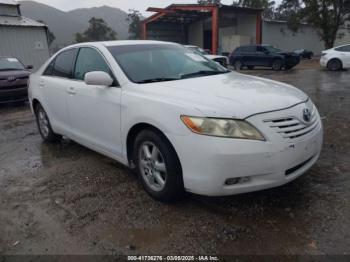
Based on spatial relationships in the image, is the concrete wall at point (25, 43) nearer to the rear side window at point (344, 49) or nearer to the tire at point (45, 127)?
the tire at point (45, 127)

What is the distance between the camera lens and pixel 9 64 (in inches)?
413

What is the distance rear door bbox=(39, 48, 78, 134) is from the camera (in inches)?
178

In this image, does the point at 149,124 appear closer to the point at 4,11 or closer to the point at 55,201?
the point at 55,201

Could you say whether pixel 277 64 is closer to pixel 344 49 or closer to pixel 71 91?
pixel 344 49

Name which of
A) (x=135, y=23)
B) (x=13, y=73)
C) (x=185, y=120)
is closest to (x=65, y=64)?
(x=185, y=120)

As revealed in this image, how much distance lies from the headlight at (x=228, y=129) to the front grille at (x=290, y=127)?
6.6 inches

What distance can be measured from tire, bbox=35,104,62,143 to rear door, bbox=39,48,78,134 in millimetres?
267

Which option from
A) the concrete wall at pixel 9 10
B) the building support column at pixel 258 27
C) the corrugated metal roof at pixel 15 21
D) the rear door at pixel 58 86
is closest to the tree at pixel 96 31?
the building support column at pixel 258 27

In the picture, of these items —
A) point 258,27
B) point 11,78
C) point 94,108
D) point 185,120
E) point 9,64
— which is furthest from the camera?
point 258,27

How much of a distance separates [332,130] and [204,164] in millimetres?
3725

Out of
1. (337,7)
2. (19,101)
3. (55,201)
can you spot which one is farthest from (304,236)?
(337,7)

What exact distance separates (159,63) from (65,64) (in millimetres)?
1602

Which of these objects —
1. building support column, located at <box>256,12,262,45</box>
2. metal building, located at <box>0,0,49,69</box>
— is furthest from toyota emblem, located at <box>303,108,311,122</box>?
building support column, located at <box>256,12,262,45</box>

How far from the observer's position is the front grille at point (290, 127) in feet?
9.09
